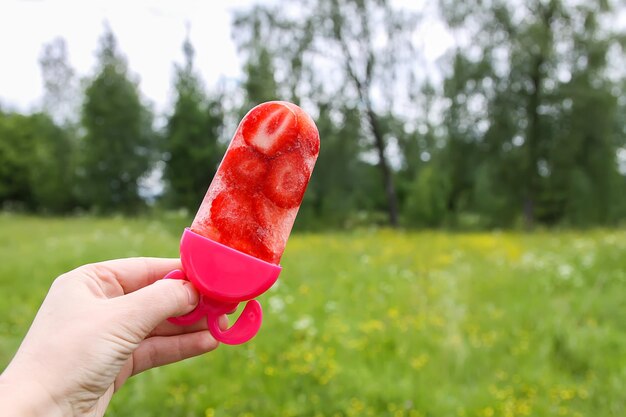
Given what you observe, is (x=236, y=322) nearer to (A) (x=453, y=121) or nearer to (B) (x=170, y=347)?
(B) (x=170, y=347)

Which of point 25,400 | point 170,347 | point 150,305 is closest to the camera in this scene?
point 25,400

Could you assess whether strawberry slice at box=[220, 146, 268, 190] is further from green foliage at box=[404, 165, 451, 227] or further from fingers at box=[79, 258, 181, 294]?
green foliage at box=[404, 165, 451, 227]

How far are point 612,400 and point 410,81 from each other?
15.1 m

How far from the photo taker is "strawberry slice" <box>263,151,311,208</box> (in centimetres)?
165

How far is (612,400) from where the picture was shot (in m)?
3.55

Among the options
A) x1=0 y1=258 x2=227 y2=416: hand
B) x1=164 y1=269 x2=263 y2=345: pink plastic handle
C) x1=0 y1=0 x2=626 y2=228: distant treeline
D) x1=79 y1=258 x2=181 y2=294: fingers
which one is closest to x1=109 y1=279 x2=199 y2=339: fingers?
x1=0 y1=258 x2=227 y2=416: hand

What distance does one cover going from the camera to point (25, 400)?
1244mm

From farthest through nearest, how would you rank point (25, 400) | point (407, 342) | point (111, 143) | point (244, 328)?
1. point (111, 143)
2. point (407, 342)
3. point (244, 328)
4. point (25, 400)

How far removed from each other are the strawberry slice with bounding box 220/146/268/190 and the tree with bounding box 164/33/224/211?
1615cm

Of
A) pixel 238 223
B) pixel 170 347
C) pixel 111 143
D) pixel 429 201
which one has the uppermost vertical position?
pixel 238 223

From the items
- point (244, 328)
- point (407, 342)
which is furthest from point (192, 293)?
point (407, 342)

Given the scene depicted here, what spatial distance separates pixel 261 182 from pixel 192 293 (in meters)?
0.42

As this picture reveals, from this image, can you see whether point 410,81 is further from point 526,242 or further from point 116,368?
point 116,368

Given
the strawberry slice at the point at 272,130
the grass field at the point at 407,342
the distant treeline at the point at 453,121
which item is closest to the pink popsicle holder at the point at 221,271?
the strawberry slice at the point at 272,130
